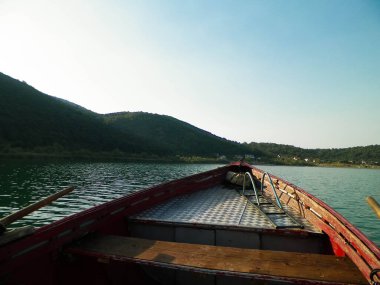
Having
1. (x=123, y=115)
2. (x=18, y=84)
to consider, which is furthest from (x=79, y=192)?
(x=123, y=115)

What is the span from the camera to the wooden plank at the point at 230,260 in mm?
3496

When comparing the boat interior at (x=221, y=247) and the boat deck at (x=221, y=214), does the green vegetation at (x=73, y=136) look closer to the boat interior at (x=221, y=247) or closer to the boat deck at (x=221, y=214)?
the boat deck at (x=221, y=214)

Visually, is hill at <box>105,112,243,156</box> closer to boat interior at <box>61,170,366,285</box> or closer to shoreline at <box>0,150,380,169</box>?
shoreline at <box>0,150,380,169</box>

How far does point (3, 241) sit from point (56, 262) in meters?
1.06

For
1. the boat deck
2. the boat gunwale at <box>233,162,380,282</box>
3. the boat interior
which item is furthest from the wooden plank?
the boat deck

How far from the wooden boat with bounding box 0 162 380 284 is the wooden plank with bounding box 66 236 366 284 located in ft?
0.05

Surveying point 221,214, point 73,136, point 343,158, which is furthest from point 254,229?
point 343,158

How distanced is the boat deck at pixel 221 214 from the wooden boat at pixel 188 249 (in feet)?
0.10

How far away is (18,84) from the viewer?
104500 mm

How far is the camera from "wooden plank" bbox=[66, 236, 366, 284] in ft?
11.5

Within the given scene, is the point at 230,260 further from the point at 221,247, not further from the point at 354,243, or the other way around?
the point at 354,243

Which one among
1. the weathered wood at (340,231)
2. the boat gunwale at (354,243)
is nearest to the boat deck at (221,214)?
the weathered wood at (340,231)

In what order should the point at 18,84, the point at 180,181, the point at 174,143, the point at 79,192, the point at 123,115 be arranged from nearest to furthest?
the point at 180,181
the point at 79,192
the point at 18,84
the point at 174,143
the point at 123,115

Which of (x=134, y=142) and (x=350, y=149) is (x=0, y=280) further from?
(x=350, y=149)
